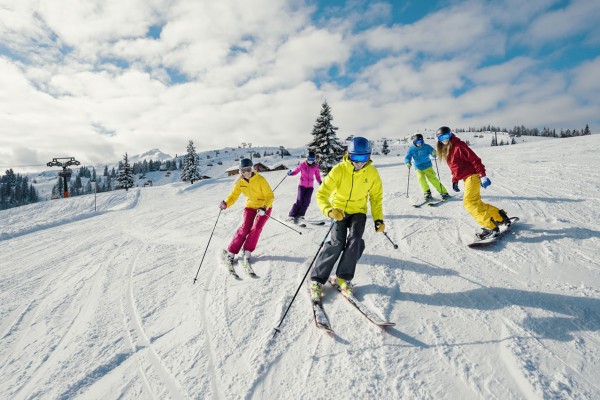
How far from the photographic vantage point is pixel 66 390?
107 inches

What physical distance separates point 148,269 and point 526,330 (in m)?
5.85

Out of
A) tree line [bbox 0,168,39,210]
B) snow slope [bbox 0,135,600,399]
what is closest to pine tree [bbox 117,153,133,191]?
snow slope [bbox 0,135,600,399]

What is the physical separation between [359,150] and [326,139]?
96.2 feet

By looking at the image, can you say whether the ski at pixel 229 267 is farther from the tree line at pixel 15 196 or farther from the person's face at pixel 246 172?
the tree line at pixel 15 196

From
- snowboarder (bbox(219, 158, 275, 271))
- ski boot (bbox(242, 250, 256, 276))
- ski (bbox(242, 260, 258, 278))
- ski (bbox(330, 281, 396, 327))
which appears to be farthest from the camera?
snowboarder (bbox(219, 158, 275, 271))

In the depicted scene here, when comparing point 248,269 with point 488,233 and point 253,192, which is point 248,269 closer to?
point 253,192

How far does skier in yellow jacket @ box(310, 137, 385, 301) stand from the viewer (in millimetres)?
3756

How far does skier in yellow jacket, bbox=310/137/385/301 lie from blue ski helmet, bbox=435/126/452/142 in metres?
2.46

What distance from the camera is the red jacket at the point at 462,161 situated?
208 inches

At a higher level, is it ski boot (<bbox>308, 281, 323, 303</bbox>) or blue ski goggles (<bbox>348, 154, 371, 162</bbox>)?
blue ski goggles (<bbox>348, 154, 371, 162</bbox>)

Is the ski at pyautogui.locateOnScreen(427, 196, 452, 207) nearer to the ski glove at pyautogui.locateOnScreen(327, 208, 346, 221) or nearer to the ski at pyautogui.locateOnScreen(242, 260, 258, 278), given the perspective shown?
the ski glove at pyautogui.locateOnScreen(327, 208, 346, 221)

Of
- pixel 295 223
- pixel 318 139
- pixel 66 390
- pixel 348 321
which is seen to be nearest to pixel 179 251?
pixel 295 223

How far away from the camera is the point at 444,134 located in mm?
5727

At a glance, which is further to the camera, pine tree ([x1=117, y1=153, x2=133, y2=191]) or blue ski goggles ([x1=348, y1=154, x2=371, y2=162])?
pine tree ([x1=117, y1=153, x2=133, y2=191])
